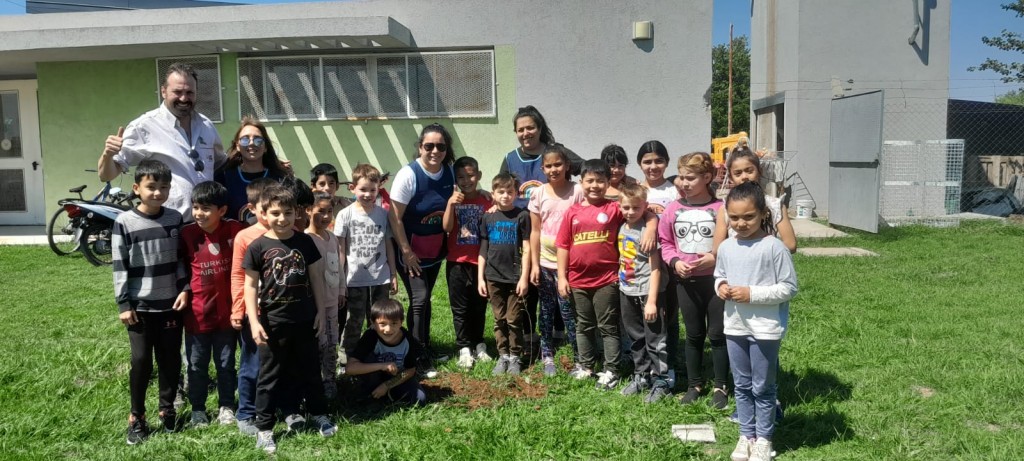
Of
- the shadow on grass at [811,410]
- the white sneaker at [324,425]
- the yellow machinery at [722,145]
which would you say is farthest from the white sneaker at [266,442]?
the yellow machinery at [722,145]

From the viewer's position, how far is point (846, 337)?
5.36m

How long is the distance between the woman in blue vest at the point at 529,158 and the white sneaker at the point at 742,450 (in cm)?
181

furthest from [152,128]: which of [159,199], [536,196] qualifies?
[536,196]

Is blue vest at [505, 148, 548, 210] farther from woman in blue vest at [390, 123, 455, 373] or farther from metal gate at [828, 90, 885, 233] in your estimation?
metal gate at [828, 90, 885, 233]

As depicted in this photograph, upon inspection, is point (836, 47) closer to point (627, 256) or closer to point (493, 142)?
point (493, 142)

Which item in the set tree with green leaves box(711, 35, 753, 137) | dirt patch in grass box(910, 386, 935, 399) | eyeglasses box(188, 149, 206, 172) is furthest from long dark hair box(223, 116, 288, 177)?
tree with green leaves box(711, 35, 753, 137)

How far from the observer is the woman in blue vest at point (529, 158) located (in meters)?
4.81

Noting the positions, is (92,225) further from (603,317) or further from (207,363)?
(603,317)

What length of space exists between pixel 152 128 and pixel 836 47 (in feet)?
41.1

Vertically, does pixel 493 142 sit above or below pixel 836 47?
below

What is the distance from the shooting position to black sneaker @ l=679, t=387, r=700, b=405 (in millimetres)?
4047

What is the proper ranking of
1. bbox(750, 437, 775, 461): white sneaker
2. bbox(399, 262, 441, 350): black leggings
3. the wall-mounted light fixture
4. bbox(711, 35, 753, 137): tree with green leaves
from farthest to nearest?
bbox(711, 35, 753, 137): tree with green leaves → the wall-mounted light fixture → bbox(399, 262, 441, 350): black leggings → bbox(750, 437, 775, 461): white sneaker

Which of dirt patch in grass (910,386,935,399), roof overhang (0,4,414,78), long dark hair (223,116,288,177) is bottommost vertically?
dirt patch in grass (910,386,935,399)

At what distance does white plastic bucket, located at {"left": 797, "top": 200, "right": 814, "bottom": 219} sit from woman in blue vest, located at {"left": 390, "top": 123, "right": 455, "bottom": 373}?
32.2 ft
